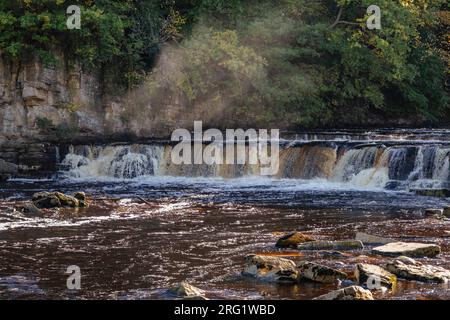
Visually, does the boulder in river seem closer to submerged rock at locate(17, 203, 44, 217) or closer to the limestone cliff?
submerged rock at locate(17, 203, 44, 217)

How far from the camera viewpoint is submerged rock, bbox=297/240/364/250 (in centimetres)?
1279

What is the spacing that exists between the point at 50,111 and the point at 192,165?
18.1 feet

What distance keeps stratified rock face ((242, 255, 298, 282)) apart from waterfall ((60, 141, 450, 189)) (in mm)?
11063

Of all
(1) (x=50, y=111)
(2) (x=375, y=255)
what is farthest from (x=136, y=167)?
(2) (x=375, y=255)

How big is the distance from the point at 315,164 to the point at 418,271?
42.5ft

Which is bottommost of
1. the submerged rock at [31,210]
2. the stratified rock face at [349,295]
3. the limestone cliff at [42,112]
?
the stratified rock face at [349,295]

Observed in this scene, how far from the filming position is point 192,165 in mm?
25031

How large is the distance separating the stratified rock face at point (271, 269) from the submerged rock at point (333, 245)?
1.61 meters

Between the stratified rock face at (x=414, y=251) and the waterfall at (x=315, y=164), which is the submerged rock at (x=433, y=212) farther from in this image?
the waterfall at (x=315, y=164)

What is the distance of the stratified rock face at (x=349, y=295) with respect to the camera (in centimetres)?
928

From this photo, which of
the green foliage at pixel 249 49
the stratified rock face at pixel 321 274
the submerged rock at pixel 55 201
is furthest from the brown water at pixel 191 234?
the green foliage at pixel 249 49

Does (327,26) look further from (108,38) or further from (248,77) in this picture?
(108,38)

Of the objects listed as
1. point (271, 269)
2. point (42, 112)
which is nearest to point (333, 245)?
point (271, 269)

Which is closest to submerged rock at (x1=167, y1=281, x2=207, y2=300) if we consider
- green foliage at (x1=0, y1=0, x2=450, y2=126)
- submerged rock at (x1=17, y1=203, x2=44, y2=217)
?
submerged rock at (x1=17, y1=203, x2=44, y2=217)
